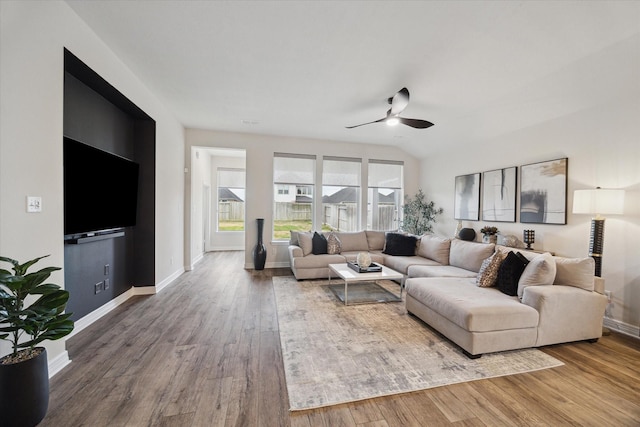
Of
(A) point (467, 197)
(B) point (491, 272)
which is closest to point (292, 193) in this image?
(A) point (467, 197)

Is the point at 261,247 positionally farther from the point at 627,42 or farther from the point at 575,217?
the point at 627,42

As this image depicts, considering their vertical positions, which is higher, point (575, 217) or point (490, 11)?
point (490, 11)

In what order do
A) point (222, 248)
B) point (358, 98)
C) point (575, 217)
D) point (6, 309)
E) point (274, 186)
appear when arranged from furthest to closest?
point (222, 248) < point (274, 186) < point (358, 98) < point (575, 217) < point (6, 309)

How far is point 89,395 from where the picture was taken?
178cm

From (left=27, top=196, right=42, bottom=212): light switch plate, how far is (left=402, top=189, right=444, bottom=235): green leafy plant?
5937mm

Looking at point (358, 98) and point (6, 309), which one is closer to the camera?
point (6, 309)

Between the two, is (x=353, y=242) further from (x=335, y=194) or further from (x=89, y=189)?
(x=89, y=189)

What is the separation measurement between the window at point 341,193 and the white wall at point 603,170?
2958 mm

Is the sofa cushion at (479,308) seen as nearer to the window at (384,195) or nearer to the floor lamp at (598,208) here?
the floor lamp at (598,208)

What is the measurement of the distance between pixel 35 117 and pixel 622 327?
5.77 m

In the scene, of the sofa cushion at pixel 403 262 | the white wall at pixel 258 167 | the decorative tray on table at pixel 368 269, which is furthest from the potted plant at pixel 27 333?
the sofa cushion at pixel 403 262

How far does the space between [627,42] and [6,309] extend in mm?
4955

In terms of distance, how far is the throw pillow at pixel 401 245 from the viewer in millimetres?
5000

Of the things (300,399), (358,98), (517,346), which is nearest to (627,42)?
(358,98)
